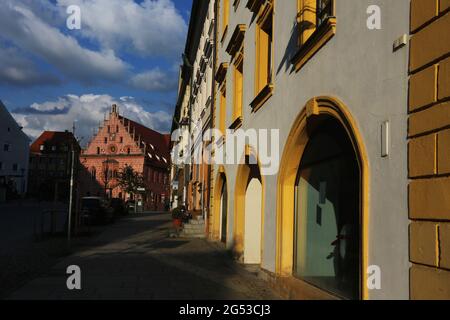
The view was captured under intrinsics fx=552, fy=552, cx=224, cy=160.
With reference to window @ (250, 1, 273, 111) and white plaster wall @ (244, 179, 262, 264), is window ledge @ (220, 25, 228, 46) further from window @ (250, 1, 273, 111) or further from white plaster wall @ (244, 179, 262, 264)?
white plaster wall @ (244, 179, 262, 264)

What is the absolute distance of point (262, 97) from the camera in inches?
460

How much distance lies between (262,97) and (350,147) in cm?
469

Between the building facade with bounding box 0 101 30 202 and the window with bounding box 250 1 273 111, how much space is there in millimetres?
79634

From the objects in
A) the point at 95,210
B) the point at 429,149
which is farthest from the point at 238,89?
the point at 95,210

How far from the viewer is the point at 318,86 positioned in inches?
311

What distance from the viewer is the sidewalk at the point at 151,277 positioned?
898cm

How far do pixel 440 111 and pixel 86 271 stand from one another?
354 inches

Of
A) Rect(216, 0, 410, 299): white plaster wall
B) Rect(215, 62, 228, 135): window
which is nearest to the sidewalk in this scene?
Rect(216, 0, 410, 299): white plaster wall

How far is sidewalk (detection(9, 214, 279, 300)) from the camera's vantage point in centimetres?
898

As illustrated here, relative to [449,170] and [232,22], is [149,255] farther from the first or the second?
[449,170]

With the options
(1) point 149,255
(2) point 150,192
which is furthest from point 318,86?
(2) point 150,192

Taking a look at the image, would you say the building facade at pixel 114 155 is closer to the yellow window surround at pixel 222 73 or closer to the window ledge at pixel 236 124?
the yellow window surround at pixel 222 73

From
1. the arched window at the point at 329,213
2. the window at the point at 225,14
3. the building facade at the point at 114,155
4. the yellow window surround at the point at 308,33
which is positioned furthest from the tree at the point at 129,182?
the yellow window surround at the point at 308,33

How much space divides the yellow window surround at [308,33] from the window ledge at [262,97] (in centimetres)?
178
